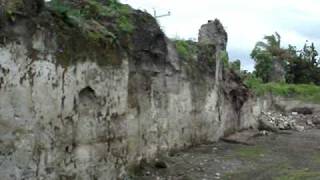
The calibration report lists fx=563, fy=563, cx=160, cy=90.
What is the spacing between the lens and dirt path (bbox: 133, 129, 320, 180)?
38.0ft

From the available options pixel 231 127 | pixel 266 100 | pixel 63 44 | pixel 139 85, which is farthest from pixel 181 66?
pixel 266 100

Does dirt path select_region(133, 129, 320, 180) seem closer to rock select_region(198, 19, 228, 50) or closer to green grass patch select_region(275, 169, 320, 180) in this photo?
green grass patch select_region(275, 169, 320, 180)

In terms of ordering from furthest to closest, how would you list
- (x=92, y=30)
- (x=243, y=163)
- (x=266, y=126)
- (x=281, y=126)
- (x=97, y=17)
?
(x=281, y=126) < (x=266, y=126) < (x=243, y=163) < (x=97, y=17) < (x=92, y=30)

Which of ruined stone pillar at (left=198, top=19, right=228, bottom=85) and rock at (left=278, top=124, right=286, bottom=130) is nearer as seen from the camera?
ruined stone pillar at (left=198, top=19, right=228, bottom=85)

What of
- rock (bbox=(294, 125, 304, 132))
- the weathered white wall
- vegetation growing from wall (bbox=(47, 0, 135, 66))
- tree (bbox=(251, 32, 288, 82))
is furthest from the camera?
tree (bbox=(251, 32, 288, 82))

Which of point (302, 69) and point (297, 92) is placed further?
point (302, 69)

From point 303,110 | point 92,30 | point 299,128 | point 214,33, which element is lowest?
point 299,128

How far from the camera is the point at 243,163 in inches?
528

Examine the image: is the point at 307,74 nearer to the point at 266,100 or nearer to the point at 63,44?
the point at 266,100

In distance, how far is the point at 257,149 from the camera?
1602cm

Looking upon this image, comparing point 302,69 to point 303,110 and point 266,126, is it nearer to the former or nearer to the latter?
point 303,110

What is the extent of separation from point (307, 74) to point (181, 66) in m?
29.3

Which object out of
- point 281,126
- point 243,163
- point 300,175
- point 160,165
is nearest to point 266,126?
point 281,126

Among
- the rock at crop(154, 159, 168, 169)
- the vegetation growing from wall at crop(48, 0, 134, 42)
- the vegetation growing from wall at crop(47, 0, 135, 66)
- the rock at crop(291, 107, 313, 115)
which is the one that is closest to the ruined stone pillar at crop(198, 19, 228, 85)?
the rock at crop(154, 159, 168, 169)
